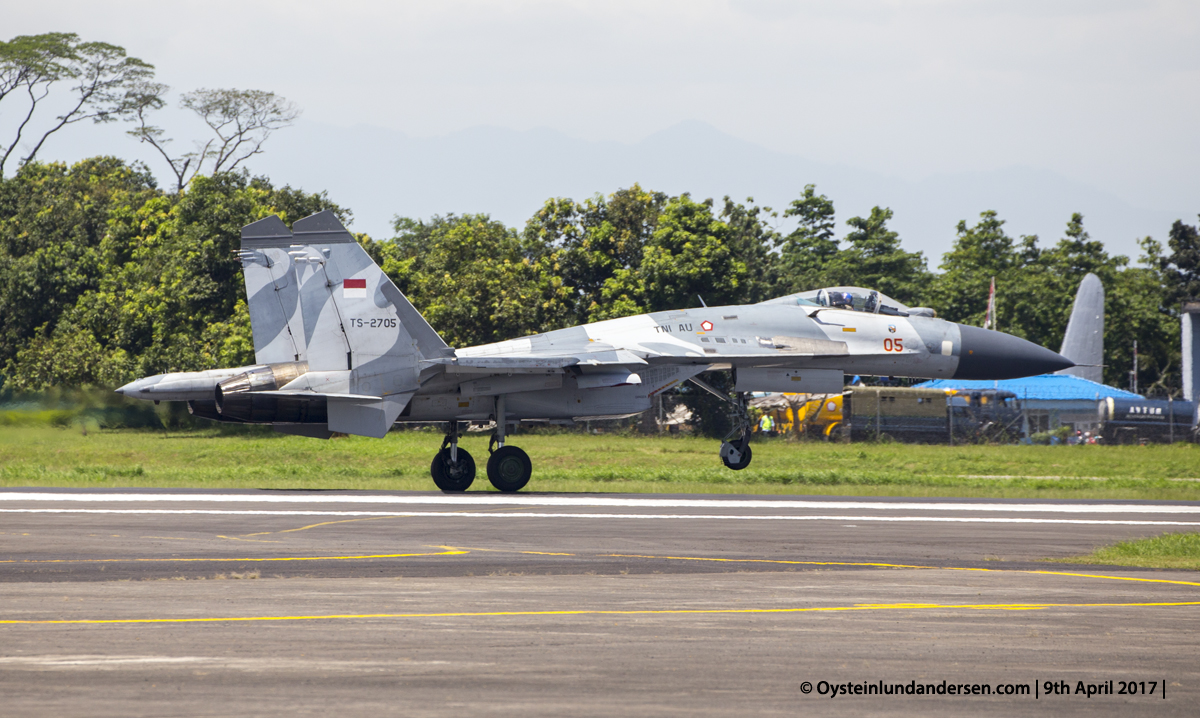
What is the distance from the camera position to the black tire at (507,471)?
2259cm

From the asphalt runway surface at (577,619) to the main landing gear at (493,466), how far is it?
204 inches

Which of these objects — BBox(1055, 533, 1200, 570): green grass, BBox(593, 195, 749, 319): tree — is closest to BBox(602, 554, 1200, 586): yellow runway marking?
BBox(1055, 533, 1200, 570): green grass

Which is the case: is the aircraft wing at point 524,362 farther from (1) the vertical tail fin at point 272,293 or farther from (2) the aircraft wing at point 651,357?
(1) the vertical tail fin at point 272,293

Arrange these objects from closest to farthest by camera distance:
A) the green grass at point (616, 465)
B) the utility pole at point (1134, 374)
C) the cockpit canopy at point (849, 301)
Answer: the cockpit canopy at point (849, 301) < the green grass at point (616, 465) < the utility pole at point (1134, 374)

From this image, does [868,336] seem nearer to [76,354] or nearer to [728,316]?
[728,316]

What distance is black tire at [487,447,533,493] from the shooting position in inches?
890

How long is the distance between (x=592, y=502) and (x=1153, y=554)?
1005 centimetres

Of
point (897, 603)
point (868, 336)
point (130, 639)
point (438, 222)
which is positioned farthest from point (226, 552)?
point (438, 222)

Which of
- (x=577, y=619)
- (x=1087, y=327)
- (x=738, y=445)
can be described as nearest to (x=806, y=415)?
(x=1087, y=327)

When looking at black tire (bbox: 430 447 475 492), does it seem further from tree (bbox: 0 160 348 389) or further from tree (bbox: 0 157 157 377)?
tree (bbox: 0 157 157 377)

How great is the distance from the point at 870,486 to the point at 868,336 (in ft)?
13.0

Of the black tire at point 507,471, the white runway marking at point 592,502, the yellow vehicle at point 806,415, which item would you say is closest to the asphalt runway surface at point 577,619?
the white runway marking at point 592,502

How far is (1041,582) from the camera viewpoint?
11602mm

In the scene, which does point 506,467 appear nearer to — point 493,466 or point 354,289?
point 493,466
